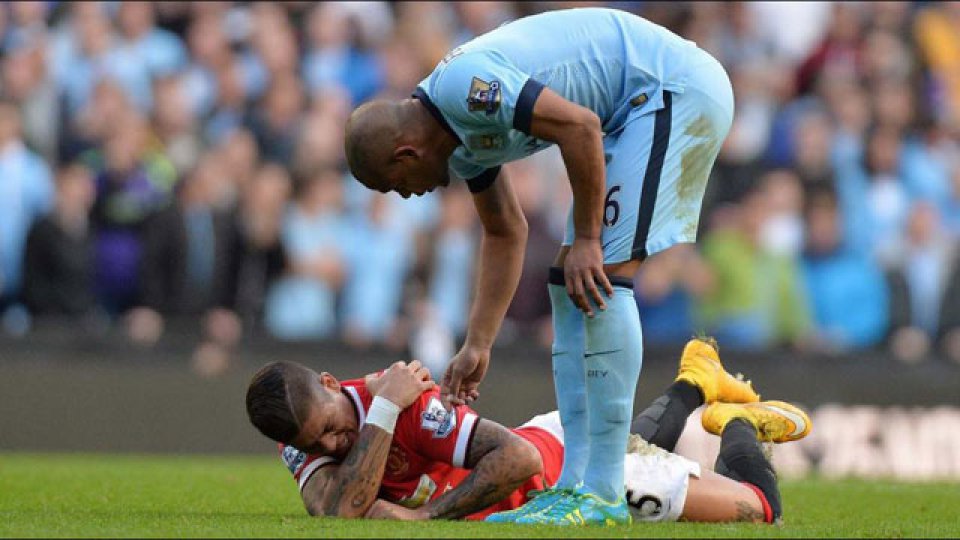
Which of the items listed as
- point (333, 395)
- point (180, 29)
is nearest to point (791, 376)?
point (180, 29)

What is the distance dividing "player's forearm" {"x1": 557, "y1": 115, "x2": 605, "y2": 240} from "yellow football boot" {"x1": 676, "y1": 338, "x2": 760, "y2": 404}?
1780 mm

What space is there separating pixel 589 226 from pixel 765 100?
10258 mm

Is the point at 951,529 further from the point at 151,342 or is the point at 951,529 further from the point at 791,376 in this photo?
the point at 151,342

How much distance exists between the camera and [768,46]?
17.1m

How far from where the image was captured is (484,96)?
6297mm

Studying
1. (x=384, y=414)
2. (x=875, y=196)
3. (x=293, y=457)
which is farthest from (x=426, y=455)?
(x=875, y=196)

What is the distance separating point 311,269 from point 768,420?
6537 mm

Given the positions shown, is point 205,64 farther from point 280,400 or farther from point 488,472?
point 488,472

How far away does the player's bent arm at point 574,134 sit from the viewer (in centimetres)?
630

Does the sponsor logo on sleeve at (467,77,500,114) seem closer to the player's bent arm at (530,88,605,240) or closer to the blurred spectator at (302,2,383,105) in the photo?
the player's bent arm at (530,88,605,240)

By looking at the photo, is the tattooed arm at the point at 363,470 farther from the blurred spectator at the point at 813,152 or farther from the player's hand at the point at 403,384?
the blurred spectator at the point at 813,152

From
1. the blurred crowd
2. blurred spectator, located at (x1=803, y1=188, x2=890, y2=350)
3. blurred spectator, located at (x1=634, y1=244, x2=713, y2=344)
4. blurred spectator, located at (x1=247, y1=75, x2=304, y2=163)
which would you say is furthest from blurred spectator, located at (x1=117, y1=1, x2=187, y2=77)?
blurred spectator, located at (x1=803, y1=188, x2=890, y2=350)

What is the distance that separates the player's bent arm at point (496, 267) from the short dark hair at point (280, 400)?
33.7 inches

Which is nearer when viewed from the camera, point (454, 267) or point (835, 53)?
point (454, 267)
